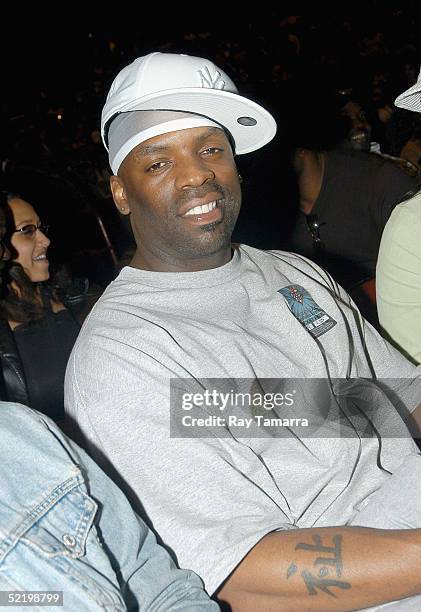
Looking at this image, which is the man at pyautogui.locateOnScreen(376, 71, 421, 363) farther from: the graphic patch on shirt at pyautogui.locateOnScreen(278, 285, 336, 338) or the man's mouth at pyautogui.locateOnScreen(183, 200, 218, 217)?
the man's mouth at pyautogui.locateOnScreen(183, 200, 218, 217)

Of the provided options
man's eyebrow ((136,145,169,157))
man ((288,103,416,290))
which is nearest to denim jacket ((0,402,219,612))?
man's eyebrow ((136,145,169,157))

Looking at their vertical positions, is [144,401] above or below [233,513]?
above

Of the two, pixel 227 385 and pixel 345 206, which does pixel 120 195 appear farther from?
pixel 345 206

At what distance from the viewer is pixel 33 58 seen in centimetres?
885

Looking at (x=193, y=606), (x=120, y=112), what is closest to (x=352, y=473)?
A: (x=193, y=606)

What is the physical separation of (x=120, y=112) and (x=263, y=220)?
2.00 m

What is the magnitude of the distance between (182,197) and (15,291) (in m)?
1.78

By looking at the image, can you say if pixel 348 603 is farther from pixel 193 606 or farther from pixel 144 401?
pixel 144 401

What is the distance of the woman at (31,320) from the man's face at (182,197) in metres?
1.22

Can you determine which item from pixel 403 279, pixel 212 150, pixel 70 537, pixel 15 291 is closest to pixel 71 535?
pixel 70 537

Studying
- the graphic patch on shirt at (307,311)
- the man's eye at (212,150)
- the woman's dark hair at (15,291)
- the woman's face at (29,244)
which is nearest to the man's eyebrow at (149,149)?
the man's eye at (212,150)

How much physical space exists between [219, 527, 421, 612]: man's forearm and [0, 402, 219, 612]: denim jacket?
12 centimetres

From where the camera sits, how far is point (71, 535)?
3.70 ft

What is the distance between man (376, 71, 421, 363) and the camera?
197 cm
